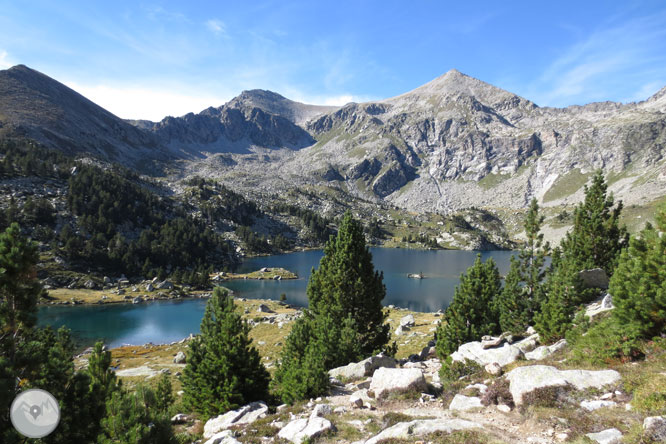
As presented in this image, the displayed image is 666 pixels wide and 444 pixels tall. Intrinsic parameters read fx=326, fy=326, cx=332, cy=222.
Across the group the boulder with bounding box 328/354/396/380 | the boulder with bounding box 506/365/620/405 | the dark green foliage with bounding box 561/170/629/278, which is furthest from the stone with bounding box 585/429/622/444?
the dark green foliage with bounding box 561/170/629/278

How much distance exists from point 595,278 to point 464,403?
21375 millimetres

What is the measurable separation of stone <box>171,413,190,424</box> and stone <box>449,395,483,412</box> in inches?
652

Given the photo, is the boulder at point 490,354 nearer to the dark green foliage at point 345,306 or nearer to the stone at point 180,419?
the dark green foliage at point 345,306

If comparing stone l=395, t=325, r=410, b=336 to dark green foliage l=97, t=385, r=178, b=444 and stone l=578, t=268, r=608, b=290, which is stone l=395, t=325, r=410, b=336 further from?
dark green foliage l=97, t=385, r=178, b=444

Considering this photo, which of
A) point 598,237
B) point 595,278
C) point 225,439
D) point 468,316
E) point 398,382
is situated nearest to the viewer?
point 225,439

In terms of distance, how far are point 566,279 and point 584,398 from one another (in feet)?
49.8

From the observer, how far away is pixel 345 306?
27.8 metres

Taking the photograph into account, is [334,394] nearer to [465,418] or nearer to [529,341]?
[465,418]

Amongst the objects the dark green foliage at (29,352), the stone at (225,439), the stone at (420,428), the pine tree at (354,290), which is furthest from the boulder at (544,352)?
the dark green foliage at (29,352)

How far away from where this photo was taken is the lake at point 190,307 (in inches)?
2783

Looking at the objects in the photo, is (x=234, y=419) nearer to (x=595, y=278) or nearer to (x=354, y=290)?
(x=354, y=290)

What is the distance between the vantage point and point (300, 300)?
10319 cm

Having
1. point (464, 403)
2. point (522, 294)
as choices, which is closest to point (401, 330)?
point (522, 294)

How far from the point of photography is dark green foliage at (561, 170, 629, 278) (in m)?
29.3
